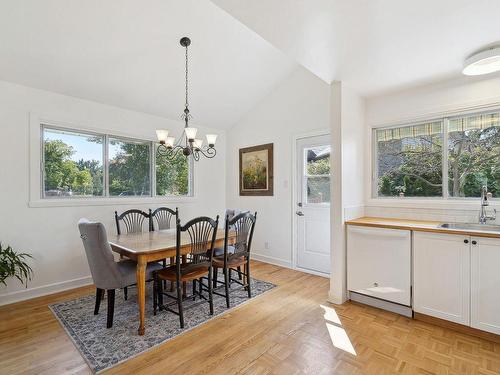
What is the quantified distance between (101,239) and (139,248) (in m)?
0.32

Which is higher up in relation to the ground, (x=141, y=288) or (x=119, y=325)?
(x=141, y=288)

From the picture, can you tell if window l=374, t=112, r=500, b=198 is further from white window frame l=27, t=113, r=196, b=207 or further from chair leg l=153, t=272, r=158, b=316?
white window frame l=27, t=113, r=196, b=207

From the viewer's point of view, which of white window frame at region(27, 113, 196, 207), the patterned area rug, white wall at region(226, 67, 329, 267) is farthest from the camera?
white wall at region(226, 67, 329, 267)

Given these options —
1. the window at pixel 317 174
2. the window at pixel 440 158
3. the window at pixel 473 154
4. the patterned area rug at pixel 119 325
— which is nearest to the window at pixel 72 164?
the patterned area rug at pixel 119 325

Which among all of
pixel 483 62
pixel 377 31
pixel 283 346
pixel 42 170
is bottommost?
pixel 283 346

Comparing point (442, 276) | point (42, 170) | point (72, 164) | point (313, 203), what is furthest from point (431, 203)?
point (42, 170)

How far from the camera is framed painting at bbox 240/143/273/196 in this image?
450 centimetres

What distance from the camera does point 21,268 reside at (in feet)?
9.45

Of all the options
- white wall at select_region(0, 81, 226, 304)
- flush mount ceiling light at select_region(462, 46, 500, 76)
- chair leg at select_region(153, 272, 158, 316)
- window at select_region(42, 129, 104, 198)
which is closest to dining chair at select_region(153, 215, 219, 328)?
chair leg at select_region(153, 272, 158, 316)

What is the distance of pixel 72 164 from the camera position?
3.49m

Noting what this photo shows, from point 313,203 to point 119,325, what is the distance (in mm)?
2851

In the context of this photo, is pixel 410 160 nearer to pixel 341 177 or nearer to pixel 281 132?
pixel 341 177

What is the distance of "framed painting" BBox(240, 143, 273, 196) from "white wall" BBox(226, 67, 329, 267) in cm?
10

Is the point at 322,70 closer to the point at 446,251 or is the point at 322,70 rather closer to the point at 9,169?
the point at 446,251
